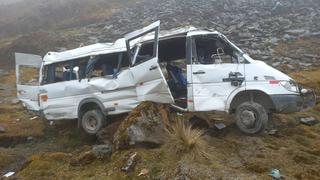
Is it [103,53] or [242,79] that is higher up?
[103,53]

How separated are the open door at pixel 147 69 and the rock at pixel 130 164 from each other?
2.44m

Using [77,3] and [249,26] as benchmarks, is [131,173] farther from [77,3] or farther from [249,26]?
[77,3]

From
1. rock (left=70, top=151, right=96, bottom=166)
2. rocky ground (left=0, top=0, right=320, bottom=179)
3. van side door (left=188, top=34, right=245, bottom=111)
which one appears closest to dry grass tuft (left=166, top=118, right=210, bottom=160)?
rocky ground (left=0, top=0, right=320, bottom=179)

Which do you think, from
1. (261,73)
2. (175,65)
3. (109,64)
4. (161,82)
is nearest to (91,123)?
(109,64)

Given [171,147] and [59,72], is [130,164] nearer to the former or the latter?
[171,147]

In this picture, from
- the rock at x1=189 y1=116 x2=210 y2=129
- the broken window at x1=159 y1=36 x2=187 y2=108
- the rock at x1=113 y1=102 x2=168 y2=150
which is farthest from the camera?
the broken window at x1=159 y1=36 x2=187 y2=108

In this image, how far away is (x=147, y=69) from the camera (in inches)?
408

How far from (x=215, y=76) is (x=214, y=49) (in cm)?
116

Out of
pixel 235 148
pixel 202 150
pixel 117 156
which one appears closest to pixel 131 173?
pixel 117 156

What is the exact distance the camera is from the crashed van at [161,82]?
984cm

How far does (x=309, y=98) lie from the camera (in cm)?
994

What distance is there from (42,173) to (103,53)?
14.1 feet

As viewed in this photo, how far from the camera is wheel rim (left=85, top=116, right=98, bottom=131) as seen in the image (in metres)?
11.8

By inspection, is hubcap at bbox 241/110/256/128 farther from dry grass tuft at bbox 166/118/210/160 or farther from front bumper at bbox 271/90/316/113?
dry grass tuft at bbox 166/118/210/160
